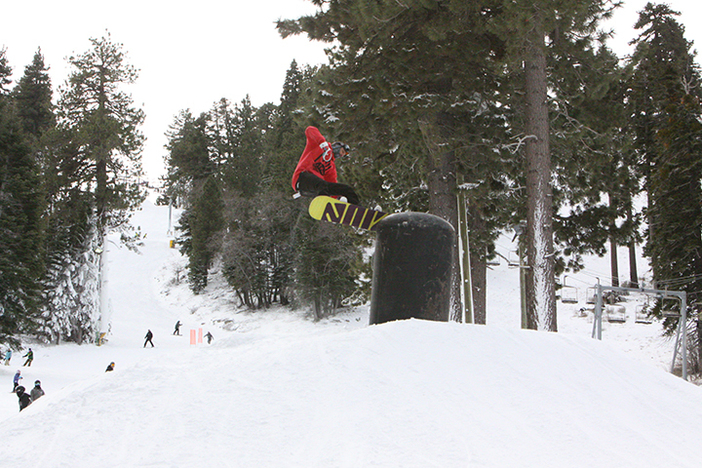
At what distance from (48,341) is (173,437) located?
2863 centimetres

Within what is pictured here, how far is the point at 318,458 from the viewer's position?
366 cm

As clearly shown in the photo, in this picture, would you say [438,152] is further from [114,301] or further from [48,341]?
[114,301]

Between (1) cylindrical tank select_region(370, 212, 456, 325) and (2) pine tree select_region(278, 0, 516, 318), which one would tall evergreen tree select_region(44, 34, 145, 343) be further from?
(1) cylindrical tank select_region(370, 212, 456, 325)

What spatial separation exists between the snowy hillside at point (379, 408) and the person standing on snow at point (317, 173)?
7.81 feet

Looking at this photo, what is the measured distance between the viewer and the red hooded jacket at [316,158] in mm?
7867

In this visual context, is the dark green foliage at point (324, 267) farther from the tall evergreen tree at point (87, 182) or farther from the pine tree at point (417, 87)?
the pine tree at point (417, 87)

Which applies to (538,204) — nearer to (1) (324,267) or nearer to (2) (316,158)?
(2) (316,158)

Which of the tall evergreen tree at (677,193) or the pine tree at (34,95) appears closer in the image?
the tall evergreen tree at (677,193)

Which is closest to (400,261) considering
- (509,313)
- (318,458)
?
(318,458)

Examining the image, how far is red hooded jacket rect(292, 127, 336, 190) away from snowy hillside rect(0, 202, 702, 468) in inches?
105

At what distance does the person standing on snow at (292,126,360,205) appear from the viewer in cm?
777

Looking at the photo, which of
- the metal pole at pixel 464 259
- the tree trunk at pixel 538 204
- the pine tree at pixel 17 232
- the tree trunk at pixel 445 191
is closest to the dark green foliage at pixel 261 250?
the pine tree at pixel 17 232

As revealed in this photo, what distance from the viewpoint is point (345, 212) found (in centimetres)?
751

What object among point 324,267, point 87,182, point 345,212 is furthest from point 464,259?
point 87,182
